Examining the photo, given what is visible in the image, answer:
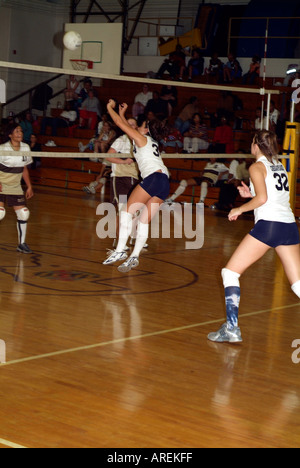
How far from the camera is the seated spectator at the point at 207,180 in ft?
53.2

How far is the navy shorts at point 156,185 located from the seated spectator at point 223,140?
882 cm

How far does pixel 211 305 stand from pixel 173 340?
1.39m

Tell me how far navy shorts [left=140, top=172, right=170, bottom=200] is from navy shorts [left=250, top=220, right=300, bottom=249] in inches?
115

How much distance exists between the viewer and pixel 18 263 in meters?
8.62

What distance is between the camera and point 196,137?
17250 millimetres

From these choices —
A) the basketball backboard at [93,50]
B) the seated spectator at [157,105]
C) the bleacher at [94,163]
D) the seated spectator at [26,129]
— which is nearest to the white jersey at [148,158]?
the bleacher at [94,163]

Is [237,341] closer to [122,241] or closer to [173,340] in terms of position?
[173,340]

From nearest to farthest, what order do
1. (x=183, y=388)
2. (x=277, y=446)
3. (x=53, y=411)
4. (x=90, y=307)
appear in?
(x=277, y=446) < (x=53, y=411) < (x=183, y=388) < (x=90, y=307)

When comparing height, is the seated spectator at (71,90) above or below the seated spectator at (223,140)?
Answer: above

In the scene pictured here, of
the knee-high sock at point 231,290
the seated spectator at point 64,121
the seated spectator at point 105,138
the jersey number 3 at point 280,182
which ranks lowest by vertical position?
the knee-high sock at point 231,290

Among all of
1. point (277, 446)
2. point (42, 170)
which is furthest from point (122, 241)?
point (42, 170)

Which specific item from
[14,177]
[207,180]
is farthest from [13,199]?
[207,180]

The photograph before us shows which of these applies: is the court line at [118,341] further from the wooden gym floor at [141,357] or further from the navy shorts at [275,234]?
the navy shorts at [275,234]

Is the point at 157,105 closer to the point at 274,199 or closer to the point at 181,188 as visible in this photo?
the point at 181,188
